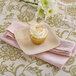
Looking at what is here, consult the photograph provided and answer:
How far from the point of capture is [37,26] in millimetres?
873

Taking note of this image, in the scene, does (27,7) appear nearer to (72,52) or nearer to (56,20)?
(56,20)

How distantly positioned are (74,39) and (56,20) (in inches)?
7.6

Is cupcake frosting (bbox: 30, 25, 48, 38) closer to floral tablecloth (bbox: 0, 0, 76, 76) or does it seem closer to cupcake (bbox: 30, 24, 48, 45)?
cupcake (bbox: 30, 24, 48, 45)

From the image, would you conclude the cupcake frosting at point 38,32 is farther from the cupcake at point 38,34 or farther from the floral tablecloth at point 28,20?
the floral tablecloth at point 28,20

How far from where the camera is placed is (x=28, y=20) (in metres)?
1.08

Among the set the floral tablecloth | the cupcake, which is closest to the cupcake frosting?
the cupcake

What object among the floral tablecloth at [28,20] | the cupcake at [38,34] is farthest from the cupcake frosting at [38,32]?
the floral tablecloth at [28,20]

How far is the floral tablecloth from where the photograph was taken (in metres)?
0.81

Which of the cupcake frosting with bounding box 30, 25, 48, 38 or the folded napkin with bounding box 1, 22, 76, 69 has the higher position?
the cupcake frosting with bounding box 30, 25, 48, 38

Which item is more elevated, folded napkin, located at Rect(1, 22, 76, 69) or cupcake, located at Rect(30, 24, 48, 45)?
cupcake, located at Rect(30, 24, 48, 45)

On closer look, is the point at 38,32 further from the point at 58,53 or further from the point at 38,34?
the point at 58,53

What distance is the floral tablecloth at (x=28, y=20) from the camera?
0.81 meters

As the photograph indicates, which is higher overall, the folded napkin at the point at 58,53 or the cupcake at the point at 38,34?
the cupcake at the point at 38,34

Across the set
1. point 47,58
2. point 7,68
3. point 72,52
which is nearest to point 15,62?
point 7,68
